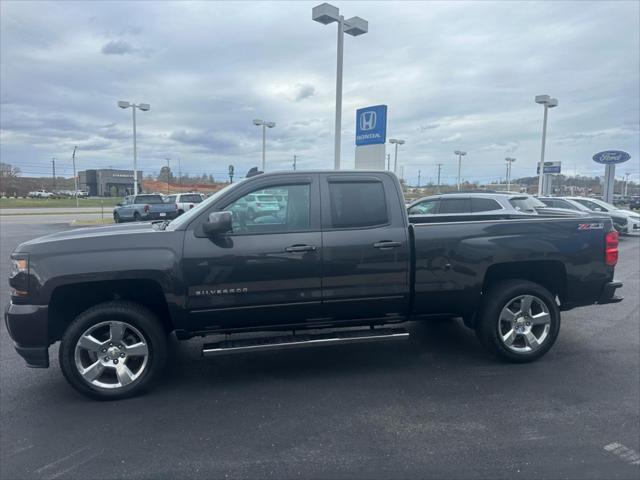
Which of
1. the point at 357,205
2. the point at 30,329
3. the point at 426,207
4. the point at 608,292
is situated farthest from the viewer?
the point at 426,207

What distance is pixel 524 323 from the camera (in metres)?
4.87

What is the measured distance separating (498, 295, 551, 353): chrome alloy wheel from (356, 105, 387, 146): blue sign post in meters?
8.71

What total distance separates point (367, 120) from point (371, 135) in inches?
17.0

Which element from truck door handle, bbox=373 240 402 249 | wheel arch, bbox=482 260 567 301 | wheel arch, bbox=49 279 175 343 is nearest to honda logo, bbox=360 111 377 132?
wheel arch, bbox=482 260 567 301

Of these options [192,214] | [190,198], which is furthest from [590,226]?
[190,198]

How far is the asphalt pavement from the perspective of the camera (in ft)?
10.4

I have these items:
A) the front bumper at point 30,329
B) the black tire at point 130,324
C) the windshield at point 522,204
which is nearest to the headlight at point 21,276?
the front bumper at point 30,329

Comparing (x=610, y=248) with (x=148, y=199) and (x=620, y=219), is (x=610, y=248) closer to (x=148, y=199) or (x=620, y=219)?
(x=620, y=219)

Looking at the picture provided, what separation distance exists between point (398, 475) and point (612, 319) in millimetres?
5011

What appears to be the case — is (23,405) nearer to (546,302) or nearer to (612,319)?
(546,302)

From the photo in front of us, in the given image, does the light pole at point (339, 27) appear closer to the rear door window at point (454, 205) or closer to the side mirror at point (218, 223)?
the rear door window at point (454, 205)

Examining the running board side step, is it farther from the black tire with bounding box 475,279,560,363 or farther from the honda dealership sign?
the honda dealership sign

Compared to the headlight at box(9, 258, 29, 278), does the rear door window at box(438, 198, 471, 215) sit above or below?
above

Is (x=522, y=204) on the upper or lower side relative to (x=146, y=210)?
upper
